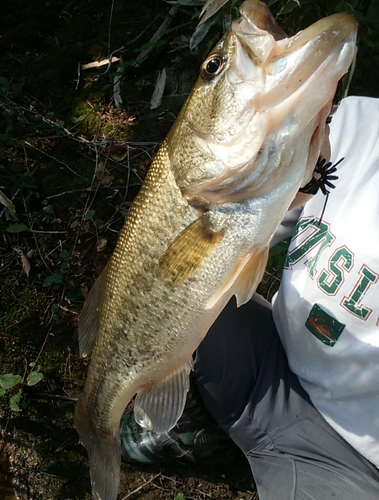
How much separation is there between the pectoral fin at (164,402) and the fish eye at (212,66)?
3.22 ft

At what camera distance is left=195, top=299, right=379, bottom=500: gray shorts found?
1.76 m

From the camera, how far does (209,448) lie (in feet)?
8.13

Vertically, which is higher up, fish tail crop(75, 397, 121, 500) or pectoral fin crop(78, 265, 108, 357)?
pectoral fin crop(78, 265, 108, 357)

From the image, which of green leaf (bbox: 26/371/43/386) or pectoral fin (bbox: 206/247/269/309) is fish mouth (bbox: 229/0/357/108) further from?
green leaf (bbox: 26/371/43/386)

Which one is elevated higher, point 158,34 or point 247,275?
point 158,34

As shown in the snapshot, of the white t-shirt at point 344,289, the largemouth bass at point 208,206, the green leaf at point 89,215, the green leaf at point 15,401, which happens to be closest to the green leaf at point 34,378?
the green leaf at point 15,401

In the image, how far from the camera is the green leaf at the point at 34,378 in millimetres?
2504

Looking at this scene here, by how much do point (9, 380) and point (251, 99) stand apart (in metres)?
2.11

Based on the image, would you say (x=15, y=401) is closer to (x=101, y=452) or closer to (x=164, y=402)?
(x=101, y=452)

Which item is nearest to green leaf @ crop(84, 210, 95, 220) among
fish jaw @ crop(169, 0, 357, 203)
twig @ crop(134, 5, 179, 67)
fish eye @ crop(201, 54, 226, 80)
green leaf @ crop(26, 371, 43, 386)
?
green leaf @ crop(26, 371, 43, 386)

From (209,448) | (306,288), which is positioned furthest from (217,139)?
(209,448)

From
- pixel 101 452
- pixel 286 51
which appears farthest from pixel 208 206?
pixel 101 452

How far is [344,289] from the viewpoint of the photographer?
1633 millimetres

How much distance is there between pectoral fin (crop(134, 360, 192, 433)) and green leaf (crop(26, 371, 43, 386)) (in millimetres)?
1142
